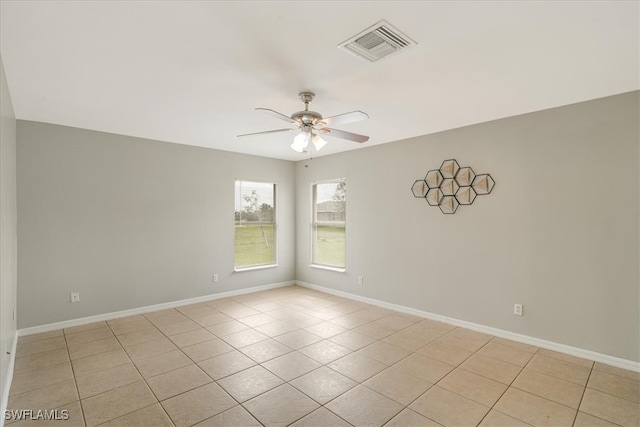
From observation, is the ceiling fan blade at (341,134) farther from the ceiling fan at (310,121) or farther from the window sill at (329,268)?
the window sill at (329,268)

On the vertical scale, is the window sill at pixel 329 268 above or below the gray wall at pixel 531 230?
below

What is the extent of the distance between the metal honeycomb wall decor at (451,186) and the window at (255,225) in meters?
2.91

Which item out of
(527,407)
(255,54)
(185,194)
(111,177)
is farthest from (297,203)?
(527,407)

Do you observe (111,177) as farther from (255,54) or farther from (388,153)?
(388,153)

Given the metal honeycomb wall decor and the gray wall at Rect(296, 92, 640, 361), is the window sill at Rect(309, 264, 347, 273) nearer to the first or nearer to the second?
the gray wall at Rect(296, 92, 640, 361)

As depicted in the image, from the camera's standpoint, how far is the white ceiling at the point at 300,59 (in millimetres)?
1793

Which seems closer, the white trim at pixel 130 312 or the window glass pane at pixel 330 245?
the white trim at pixel 130 312

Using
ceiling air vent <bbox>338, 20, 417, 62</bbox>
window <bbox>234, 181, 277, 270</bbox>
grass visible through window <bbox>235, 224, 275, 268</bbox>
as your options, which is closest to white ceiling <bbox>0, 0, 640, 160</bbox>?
Answer: ceiling air vent <bbox>338, 20, 417, 62</bbox>

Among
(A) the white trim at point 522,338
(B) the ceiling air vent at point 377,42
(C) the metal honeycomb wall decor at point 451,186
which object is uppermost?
(B) the ceiling air vent at point 377,42

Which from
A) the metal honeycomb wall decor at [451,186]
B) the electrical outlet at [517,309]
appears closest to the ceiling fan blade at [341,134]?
the metal honeycomb wall decor at [451,186]

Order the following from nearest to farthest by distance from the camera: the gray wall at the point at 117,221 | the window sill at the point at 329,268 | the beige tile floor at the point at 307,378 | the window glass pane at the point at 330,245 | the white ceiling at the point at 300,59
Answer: the white ceiling at the point at 300,59 < the beige tile floor at the point at 307,378 < the gray wall at the point at 117,221 < the window sill at the point at 329,268 < the window glass pane at the point at 330,245

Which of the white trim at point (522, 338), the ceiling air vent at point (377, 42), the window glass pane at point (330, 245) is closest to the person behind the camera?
the ceiling air vent at point (377, 42)

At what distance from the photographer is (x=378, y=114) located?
353 cm

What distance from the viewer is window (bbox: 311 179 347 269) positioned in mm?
5723
